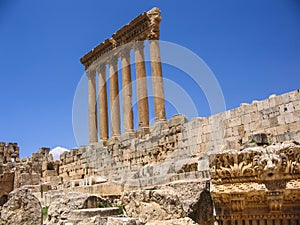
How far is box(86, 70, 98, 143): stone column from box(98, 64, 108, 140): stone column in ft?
3.17

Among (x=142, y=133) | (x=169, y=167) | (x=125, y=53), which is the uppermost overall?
(x=125, y=53)

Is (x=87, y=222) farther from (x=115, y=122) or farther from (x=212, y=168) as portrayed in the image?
(x=115, y=122)

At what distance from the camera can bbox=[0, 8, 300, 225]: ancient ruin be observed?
3965 millimetres

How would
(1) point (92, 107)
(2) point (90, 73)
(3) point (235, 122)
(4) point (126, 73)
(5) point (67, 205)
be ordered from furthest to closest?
(2) point (90, 73)
(1) point (92, 107)
(4) point (126, 73)
(3) point (235, 122)
(5) point (67, 205)

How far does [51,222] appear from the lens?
6.35 metres

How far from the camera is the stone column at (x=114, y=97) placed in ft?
72.0

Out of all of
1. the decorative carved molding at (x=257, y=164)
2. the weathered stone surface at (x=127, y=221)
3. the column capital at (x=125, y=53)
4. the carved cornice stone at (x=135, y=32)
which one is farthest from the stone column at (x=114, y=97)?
the decorative carved molding at (x=257, y=164)

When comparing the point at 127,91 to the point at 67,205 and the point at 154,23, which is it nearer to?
the point at 154,23

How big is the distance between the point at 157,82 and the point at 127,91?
3.15 m

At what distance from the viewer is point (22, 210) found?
676 cm

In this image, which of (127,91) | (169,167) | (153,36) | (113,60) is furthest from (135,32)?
(169,167)

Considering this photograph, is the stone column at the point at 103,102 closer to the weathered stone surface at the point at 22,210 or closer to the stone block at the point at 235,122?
the stone block at the point at 235,122

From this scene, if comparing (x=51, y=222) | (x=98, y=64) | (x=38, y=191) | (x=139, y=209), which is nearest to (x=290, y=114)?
(x=139, y=209)

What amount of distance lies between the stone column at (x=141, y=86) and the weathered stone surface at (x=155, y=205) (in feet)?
44.5
